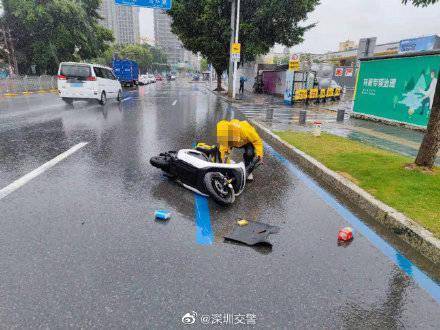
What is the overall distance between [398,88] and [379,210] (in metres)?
10.1

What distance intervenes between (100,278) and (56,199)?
1.99 m

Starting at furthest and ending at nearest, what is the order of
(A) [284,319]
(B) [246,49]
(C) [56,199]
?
(B) [246,49] → (C) [56,199] → (A) [284,319]

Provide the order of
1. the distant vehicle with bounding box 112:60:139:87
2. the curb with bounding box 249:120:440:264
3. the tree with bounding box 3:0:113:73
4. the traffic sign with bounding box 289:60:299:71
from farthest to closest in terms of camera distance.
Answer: the distant vehicle with bounding box 112:60:139:87, the tree with bounding box 3:0:113:73, the traffic sign with bounding box 289:60:299:71, the curb with bounding box 249:120:440:264

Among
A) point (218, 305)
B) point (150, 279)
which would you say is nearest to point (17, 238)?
point (150, 279)

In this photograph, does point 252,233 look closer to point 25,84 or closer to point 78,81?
point 78,81

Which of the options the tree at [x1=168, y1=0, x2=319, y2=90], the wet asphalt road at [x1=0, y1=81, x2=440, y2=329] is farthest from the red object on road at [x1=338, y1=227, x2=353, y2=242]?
the tree at [x1=168, y1=0, x2=319, y2=90]

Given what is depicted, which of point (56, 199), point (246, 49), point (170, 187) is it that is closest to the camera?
point (56, 199)

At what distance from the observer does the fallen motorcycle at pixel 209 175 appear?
421 cm

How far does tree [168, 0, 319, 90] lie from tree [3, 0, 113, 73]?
1361 cm

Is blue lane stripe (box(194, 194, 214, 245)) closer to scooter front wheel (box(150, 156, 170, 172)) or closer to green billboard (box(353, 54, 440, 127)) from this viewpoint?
scooter front wheel (box(150, 156, 170, 172))

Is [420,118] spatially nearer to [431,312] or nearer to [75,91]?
[431,312]

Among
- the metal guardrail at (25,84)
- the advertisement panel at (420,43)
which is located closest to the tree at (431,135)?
the metal guardrail at (25,84)

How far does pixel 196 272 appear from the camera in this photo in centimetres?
270

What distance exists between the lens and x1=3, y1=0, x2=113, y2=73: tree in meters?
30.9
